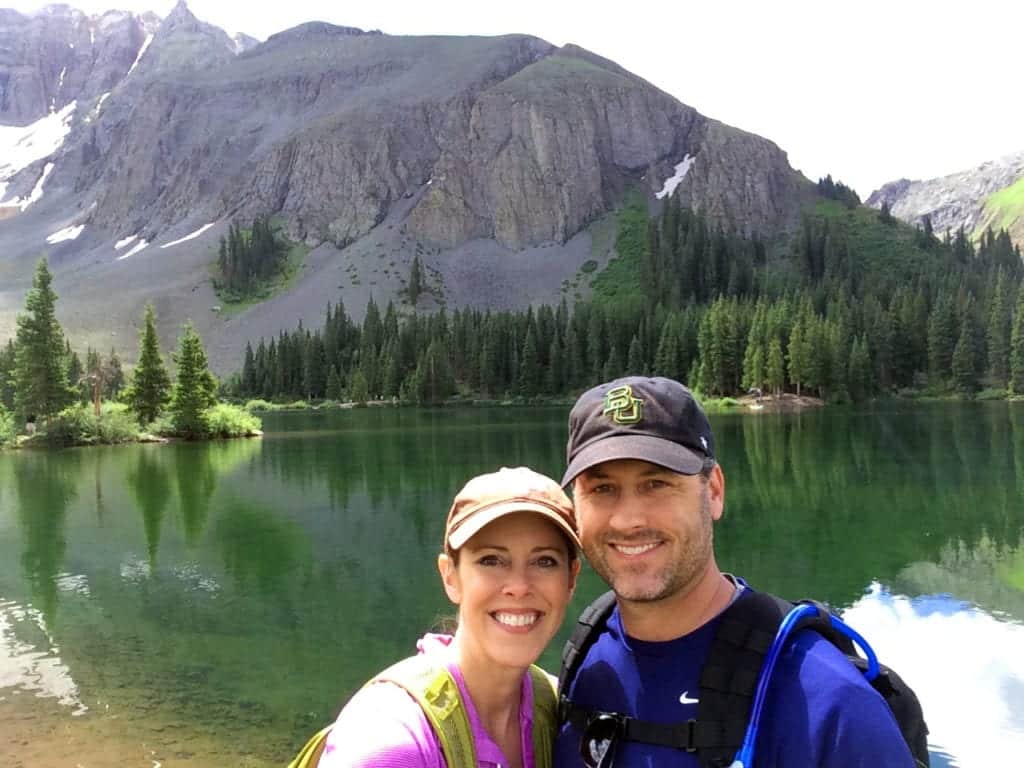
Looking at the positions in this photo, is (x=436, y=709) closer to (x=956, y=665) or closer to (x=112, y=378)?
(x=956, y=665)

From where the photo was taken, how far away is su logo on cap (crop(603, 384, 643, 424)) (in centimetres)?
350

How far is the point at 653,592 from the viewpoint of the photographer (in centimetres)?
338

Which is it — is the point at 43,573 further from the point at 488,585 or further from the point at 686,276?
the point at 686,276

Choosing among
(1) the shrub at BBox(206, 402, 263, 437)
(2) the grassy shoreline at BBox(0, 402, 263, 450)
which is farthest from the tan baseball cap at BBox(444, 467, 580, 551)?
(1) the shrub at BBox(206, 402, 263, 437)

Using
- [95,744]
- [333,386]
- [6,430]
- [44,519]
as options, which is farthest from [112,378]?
[95,744]

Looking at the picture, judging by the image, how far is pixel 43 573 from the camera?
784 inches

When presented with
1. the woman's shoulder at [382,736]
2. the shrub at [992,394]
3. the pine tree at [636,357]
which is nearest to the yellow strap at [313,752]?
the woman's shoulder at [382,736]

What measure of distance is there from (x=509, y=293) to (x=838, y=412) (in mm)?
118156

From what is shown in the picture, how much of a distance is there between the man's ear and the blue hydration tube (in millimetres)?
744

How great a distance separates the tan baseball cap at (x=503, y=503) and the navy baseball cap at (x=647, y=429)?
0.14m

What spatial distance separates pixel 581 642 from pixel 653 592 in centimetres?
51

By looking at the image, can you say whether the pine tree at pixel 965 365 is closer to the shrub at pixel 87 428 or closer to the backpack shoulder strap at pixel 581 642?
the shrub at pixel 87 428

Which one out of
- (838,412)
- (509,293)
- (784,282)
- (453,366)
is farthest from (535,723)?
(509,293)

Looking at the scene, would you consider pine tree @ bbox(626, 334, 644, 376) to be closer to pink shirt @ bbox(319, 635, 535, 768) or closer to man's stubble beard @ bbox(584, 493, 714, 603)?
man's stubble beard @ bbox(584, 493, 714, 603)
